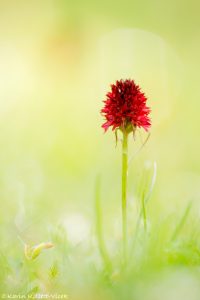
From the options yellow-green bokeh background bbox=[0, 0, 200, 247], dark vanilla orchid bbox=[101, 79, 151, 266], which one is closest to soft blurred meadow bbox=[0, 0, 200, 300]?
yellow-green bokeh background bbox=[0, 0, 200, 247]

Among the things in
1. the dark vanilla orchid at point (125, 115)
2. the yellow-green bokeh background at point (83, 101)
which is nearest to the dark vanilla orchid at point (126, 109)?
the dark vanilla orchid at point (125, 115)

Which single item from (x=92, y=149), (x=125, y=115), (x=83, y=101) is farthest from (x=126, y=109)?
(x=83, y=101)

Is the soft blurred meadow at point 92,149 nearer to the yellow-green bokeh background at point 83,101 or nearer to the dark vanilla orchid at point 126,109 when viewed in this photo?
the yellow-green bokeh background at point 83,101

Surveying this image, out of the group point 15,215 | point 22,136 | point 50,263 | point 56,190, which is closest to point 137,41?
point 22,136

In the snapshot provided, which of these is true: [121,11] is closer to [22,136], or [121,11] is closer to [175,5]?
[175,5]

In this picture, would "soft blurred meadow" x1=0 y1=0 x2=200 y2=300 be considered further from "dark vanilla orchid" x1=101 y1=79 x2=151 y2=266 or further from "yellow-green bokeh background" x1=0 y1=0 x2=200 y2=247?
"dark vanilla orchid" x1=101 y1=79 x2=151 y2=266

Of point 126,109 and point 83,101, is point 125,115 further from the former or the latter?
point 83,101
